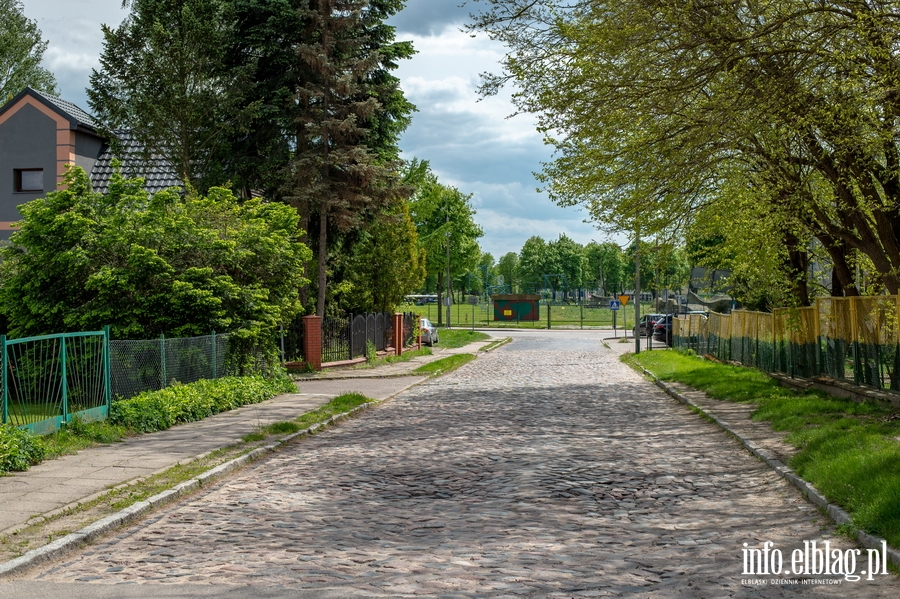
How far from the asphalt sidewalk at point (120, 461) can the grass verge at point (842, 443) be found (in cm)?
706

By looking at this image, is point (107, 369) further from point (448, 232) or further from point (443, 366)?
point (448, 232)

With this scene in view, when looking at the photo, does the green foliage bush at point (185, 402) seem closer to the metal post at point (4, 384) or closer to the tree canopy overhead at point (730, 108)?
the metal post at point (4, 384)

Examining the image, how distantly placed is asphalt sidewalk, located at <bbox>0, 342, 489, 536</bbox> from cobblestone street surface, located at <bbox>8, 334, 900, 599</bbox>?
92 centimetres

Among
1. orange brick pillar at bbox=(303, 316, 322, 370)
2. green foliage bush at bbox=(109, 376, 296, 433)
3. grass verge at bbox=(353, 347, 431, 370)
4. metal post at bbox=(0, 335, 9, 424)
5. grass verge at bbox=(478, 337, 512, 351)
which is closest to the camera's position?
metal post at bbox=(0, 335, 9, 424)

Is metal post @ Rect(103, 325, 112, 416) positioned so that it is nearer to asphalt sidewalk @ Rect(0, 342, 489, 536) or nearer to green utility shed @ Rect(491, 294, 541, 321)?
asphalt sidewalk @ Rect(0, 342, 489, 536)

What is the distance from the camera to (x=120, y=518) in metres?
7.63

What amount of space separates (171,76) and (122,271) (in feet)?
33.9

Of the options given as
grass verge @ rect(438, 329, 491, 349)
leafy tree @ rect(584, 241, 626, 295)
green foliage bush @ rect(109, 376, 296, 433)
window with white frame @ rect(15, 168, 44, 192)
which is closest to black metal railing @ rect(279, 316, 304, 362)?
green foliage bush @ rect(109, 376, 296, 433)

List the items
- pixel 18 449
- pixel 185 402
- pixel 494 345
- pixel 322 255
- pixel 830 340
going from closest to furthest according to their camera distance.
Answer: pixel 18 449 → pixel 185 402 → pixel 830 340 → pixel 322 255 → pixel 494 345

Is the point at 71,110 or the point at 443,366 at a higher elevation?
the point at 71,110

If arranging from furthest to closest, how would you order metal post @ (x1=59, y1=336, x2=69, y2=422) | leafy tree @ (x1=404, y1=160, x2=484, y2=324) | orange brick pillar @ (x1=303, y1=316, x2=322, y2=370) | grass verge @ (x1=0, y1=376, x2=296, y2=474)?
leafy tree @ (x1=404, y1=160, x2=484, y2=324)
orange brick pillar @ (x1=303, y1=316, x2=322, y2=370)
metal post @ (x1=59, y1=336, x2=69, y2=422)
grass verge @ (x1=0, y1=376, x2=296, y2=474)

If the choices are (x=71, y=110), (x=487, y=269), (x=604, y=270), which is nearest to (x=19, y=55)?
(x=71, y=110)

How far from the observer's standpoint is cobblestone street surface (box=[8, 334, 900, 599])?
18.9ft

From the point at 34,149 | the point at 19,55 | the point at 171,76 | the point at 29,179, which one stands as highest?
the point at 19,55
